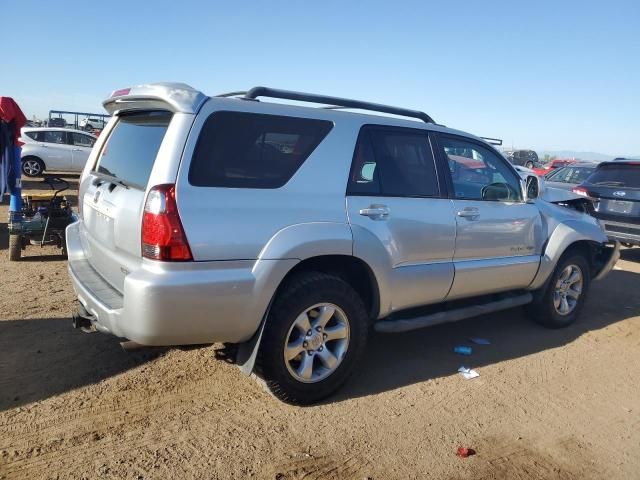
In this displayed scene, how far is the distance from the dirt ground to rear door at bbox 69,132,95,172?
1259 cm

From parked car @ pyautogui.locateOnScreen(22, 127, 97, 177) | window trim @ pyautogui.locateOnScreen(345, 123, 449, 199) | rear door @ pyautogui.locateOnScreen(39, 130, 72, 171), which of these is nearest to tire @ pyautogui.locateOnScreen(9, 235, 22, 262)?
window trim @ pyautogui.locateOnScreen(345, 123, 449, 199)

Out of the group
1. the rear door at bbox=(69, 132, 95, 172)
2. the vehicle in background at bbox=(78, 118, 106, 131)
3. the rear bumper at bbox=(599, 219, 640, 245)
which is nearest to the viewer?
the rear bumper at bbox=(599, 219, 640, 245)

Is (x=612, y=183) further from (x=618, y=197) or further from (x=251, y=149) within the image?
(x=251, y=149)

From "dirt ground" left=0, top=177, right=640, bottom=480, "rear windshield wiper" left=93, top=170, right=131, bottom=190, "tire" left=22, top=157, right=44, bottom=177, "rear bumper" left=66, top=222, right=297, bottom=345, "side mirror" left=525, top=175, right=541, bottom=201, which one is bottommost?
"tire" left=22, top=157, right=44, bottom=177

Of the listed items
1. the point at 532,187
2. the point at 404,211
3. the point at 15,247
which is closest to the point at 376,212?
the point at 404,211

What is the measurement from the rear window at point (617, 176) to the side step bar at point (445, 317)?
180 inches

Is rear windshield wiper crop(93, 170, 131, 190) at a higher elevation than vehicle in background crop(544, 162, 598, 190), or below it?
below

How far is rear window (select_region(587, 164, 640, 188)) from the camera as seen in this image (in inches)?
321

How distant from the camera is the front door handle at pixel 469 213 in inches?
161

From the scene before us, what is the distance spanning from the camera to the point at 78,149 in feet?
52.7

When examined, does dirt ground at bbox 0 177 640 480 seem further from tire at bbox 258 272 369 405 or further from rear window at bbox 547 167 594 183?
rear window at bbox 547 167 594 183

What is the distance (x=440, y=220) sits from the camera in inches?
155

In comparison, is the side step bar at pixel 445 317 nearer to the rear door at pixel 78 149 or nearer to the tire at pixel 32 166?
the rear door at pixel 78 149

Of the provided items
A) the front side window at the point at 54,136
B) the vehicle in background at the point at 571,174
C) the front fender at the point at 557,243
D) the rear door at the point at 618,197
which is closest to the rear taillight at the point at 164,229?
the front fender at the point at 557,243
